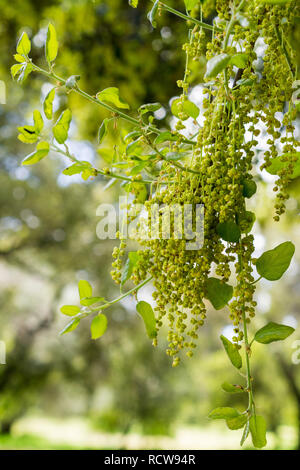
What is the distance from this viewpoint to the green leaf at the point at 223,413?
1.00 ft

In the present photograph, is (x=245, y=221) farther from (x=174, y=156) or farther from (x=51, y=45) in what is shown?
(x=51, y=45)

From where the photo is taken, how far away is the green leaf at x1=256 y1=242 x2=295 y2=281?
0.33 metres

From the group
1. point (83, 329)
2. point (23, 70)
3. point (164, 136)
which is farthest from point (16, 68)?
point (83, 329)

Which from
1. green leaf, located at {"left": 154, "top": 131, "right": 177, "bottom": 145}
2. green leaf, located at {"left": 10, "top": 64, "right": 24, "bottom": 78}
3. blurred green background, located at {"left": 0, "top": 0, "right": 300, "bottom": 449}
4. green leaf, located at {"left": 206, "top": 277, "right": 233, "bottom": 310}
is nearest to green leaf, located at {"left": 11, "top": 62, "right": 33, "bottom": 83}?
green leaf, located at {"left": 10, "top": 64, "right": 24, "bottom": 78}

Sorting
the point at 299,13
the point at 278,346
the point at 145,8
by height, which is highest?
the point at 145,8

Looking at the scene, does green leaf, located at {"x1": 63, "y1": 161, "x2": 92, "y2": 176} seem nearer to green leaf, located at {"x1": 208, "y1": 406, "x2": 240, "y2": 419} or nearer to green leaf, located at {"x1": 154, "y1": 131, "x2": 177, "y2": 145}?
green leaf, located at {"x1": 154, "y1": 131, "x2": 177, "y2": 145}

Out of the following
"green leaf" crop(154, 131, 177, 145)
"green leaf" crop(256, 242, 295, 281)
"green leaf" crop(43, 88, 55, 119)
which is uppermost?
"green leaf" crop(43, 88, 55, 119)

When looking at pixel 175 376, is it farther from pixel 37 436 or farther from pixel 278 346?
pixel 37 436

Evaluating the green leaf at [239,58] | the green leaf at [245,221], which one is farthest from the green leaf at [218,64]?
the green leaf at [245,221]

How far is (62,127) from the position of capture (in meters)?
0.33

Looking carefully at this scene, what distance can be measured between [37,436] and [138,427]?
232cm

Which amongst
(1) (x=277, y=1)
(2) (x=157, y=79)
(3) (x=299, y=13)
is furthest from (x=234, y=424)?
(2) (x=157, y=79)

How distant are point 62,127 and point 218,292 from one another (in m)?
0.19

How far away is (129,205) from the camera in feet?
1.26
